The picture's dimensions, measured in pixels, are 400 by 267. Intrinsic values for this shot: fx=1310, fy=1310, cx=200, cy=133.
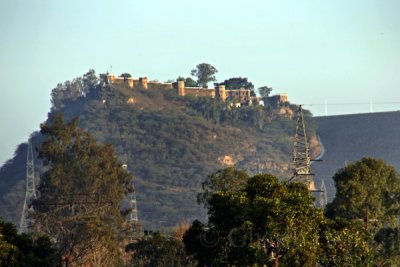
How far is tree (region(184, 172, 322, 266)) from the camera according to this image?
221 ft

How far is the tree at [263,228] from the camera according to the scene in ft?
221

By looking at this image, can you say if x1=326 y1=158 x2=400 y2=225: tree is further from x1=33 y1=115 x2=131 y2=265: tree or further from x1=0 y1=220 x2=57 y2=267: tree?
x1=33 y1=115 x2=131 y2=265: tree

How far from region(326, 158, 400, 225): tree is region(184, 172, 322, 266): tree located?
68.8ft

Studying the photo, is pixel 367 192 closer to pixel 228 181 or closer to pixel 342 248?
pixel 228 181

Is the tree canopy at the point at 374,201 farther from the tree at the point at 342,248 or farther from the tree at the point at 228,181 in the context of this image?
the tree at the point at 342,248

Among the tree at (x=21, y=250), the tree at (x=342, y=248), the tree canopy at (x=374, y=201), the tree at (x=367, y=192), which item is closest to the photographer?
the tree at (x=342, y=248)

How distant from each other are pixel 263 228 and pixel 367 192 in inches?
1146

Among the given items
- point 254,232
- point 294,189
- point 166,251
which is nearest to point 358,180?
point 166,251

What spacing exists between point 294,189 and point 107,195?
200ft

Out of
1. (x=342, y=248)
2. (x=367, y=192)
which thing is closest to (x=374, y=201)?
(x=367, y=192)

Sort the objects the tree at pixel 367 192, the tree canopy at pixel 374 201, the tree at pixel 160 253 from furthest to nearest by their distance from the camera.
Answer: the tree at pixel 367 192 < the tree at pixel 160 253 < the tree canopy at pixel 374 201

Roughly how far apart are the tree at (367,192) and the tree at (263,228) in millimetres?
20955

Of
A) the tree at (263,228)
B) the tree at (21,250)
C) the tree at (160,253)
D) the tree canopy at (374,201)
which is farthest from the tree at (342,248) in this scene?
the tree at (21,250)

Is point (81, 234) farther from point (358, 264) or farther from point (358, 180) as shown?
point (358, 264)
